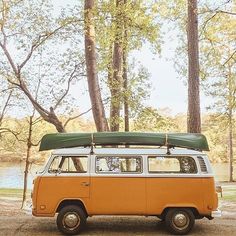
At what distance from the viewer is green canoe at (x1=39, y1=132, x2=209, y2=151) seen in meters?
10.6

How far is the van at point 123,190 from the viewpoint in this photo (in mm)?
10297

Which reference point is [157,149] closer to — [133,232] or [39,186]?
[133,232]

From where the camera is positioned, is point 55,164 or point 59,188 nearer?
point 59,188

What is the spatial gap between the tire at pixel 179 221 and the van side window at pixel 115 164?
1.37 metres

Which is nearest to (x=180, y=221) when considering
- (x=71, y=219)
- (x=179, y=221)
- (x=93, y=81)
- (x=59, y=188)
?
(x=179, y=221)

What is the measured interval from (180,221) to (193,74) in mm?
6765

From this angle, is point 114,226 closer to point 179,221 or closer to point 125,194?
point 125,194

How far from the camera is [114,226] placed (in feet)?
36.7

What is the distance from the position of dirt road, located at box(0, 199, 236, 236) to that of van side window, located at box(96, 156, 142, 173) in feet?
5.08

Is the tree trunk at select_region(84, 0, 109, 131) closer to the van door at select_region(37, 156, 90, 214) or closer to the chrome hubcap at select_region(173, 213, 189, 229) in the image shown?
the van door at select_region(37, 156, 90, 214)

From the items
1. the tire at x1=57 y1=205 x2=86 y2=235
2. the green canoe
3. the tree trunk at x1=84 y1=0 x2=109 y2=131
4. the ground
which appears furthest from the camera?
the tree trunk at x1=84 y1=0 x2=109 y2=131

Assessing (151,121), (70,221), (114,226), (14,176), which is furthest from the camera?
(14,176)

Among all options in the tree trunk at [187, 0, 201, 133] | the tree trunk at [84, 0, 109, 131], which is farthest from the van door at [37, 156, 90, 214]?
the tree trunk at [84, 0, 109, 131]

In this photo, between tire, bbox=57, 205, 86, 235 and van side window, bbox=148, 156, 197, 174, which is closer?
tire, bbox=57, 205, 86, 235
